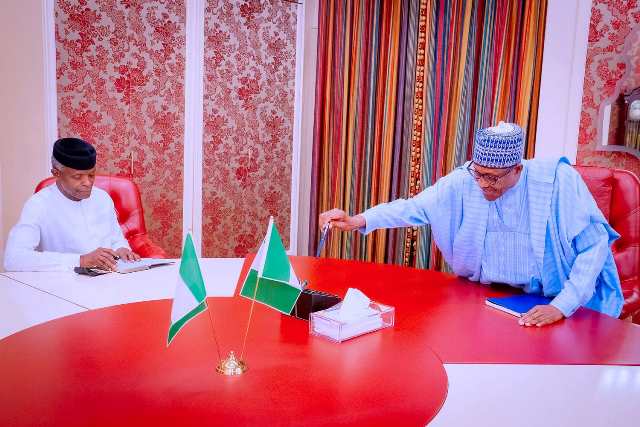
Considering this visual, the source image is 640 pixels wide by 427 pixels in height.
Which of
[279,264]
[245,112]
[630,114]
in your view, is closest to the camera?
[279,264]

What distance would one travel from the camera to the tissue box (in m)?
1.53

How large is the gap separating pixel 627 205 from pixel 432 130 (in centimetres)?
162

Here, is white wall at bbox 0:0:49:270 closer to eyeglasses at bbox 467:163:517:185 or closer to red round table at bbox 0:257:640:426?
red round table at bbox 0:257:640:426

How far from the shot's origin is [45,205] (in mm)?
2648

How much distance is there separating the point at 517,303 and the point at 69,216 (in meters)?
2.06

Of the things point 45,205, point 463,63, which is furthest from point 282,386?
point 463,63

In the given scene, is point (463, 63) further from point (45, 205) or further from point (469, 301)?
point (45, 205)

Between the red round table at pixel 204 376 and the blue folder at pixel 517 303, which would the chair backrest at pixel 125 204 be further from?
the blue folder at pixel 517 303

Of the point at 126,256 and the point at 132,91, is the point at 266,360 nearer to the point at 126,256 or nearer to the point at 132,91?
the point at 126,256

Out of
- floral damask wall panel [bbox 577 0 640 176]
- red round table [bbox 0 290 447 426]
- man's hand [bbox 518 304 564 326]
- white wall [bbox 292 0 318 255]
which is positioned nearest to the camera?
red round table [bbox 0 290 447 426]

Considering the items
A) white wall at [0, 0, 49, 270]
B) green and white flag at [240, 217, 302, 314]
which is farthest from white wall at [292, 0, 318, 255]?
green and white flag at [240, 217, 302, 314]

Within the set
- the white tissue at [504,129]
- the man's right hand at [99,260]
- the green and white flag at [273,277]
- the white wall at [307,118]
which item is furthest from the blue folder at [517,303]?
the white wall at [307,118]

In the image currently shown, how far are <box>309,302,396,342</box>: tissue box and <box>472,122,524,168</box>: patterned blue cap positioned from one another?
0.68 meters

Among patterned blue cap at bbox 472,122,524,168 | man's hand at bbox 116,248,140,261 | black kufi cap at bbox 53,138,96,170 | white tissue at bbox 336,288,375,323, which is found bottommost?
man's hand at bbox 116,248,140,261
